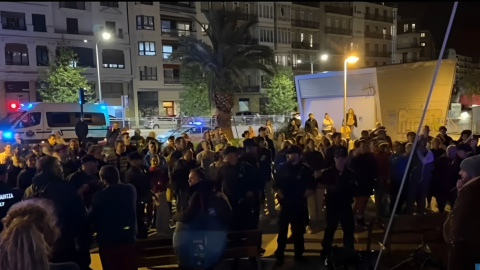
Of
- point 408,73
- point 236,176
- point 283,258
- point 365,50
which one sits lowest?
point 283,258

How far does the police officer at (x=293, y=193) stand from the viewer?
20.4ft

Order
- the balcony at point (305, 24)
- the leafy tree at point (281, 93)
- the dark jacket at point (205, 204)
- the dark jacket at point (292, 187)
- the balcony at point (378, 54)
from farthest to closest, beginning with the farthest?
the balcony at point (378, 54)
the balcony at point (305, 24)
the leafy tree at point (281, 93)
the dark jacket at point (292, 187)
the dark jacket at point (205, 204)

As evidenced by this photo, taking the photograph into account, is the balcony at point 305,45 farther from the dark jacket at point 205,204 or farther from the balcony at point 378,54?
the dark jacket at point 205,204

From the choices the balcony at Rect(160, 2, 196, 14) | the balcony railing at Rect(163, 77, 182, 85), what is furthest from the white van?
the balcony at Rect(160, 2, 196, 14)

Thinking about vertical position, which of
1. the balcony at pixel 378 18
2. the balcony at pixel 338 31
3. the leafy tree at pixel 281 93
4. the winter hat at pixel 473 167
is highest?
the balcony at pixel 378 18

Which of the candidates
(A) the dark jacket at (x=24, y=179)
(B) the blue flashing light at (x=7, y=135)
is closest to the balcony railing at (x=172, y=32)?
(B) the blue flashing light at (x=7, y=135)

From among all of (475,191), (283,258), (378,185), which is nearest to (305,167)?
(283,258)

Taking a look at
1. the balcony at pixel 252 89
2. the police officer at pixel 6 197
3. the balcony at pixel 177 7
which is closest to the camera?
the police officer at pixel 6 197

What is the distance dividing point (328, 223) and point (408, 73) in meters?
13.3

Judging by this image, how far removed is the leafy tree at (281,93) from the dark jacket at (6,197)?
43.7 metres

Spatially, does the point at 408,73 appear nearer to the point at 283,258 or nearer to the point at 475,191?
the point at 283,258

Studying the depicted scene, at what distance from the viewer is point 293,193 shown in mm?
6199

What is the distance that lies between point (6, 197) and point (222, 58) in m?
16.9

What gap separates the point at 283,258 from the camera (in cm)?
659
